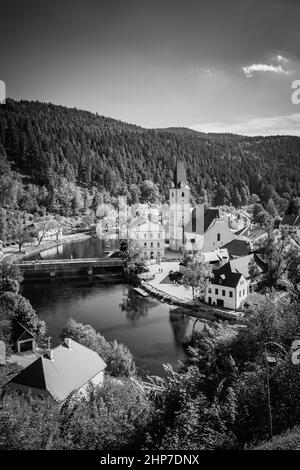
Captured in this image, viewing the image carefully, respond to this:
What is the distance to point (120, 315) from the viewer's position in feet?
73.5

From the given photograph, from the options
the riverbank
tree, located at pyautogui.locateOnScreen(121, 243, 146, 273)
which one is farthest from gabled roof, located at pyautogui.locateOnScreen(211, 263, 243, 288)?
the riverbank

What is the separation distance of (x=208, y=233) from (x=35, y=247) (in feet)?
62.1

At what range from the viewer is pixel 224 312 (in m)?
21.2

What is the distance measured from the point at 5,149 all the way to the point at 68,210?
1765 centimetres

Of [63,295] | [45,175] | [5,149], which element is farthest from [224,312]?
[5,149]

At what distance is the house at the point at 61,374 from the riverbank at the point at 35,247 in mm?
23380

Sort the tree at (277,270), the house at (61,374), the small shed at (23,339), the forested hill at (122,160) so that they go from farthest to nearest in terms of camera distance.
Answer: the forested hill at (122,160) < the tree at (277,270) < the small shed at (23,339) < the house at (61,374)

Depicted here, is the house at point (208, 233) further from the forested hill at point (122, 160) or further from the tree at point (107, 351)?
the forested hill at point (122, 160)

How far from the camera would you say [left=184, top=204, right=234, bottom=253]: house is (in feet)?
116

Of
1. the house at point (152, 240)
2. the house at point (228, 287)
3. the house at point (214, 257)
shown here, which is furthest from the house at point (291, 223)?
the house at point (228, 287)

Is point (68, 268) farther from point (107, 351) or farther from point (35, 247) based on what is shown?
point (107, 351)

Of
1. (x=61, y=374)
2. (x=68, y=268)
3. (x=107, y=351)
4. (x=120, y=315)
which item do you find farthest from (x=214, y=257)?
(x=61, y=374)

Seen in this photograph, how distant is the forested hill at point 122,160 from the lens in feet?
216
